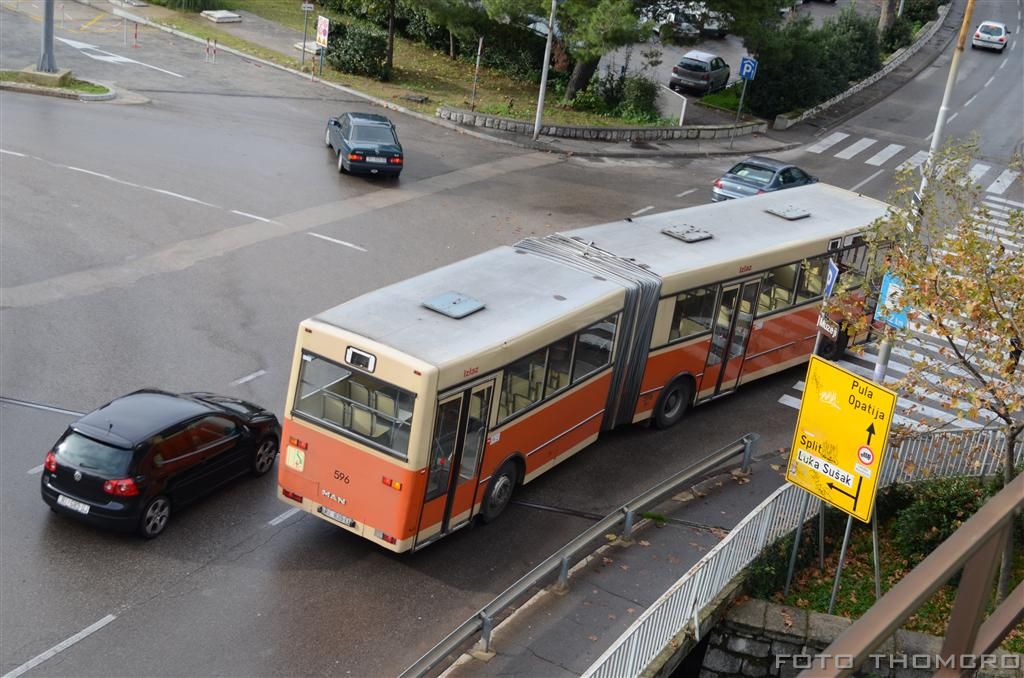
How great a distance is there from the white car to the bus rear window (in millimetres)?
57656

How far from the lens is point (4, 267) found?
2205 cm

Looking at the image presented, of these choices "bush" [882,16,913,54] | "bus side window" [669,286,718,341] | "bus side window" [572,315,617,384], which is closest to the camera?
"bus side window" [572,315,617,384]

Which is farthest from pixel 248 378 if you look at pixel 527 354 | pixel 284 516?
pixel 527 354

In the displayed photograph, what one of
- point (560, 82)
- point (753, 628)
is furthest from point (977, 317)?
point (560, 82)

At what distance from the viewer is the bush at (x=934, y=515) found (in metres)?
14.4

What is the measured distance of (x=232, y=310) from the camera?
21.3 m

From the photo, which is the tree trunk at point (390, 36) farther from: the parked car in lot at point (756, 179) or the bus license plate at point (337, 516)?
the bus license plate at point (337, 516)

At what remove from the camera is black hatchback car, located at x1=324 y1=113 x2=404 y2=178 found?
3033cm

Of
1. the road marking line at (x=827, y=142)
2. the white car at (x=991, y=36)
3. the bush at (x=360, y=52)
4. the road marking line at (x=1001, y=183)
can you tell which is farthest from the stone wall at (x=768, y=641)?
the white car at (x=991, y=36)

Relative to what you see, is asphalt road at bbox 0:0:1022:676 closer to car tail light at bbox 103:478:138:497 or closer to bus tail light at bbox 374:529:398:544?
bus tail light at bbox 374:529:398:544

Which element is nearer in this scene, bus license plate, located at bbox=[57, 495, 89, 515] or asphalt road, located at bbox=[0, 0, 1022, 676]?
asphalt road, located at bbox=[0, 0, 1022, 676]

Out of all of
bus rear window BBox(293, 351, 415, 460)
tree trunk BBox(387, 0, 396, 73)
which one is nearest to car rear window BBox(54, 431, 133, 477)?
bus rear window BBox(293, 351, 415, 460)

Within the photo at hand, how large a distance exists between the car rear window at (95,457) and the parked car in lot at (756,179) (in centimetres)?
2033

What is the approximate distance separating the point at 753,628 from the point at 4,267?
16519mm
